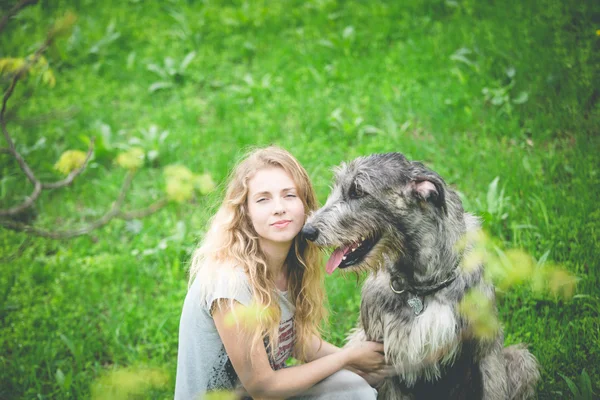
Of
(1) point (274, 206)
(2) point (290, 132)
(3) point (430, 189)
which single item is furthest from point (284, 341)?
(2) point (290, 132)

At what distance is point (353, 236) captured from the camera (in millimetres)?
3080

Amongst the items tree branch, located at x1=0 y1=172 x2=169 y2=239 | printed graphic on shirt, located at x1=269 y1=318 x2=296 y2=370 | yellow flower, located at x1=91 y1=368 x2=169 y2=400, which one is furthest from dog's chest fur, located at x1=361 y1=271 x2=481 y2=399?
tree branch, located at x1=0 y1=172 x2=169 y2=239

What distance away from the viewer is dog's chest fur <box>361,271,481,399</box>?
3.08 metres

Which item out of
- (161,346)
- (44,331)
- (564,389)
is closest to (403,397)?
(564,389)

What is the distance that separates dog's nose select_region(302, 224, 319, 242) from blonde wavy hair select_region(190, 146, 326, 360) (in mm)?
306

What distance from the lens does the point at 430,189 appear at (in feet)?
9.50

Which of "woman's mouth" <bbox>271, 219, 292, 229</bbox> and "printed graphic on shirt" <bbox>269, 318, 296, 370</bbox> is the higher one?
"woman's mouth" <bbox>271, 219, 292, 229</bbox>

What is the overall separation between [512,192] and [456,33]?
117 inches

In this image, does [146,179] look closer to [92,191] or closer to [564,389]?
[92,191]

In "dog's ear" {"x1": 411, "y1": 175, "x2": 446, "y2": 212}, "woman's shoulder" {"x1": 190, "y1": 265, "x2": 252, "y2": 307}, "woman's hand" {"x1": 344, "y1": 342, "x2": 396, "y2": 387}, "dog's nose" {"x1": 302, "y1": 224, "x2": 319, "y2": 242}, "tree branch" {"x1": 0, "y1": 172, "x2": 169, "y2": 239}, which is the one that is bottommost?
"woman's hand" {"x1": 344, "y1": 342, "x2": 396, "y2": 387}

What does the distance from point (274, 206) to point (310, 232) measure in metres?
0.26

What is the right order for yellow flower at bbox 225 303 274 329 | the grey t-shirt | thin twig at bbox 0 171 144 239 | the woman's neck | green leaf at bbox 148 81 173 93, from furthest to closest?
green leaf at bbox 148 81 173 93, the woman's neck, the grey t-shirt, yellow flower at bbox 225 303 274 329, thin twig at bbox 0 171 144 239

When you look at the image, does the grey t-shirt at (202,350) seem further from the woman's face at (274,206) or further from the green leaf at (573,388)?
the green leaf at (573,388)

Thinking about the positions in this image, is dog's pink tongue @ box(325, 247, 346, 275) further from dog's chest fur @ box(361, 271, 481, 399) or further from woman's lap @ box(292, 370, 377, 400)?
woman's lap @ box(292, 370, 377, 400)
